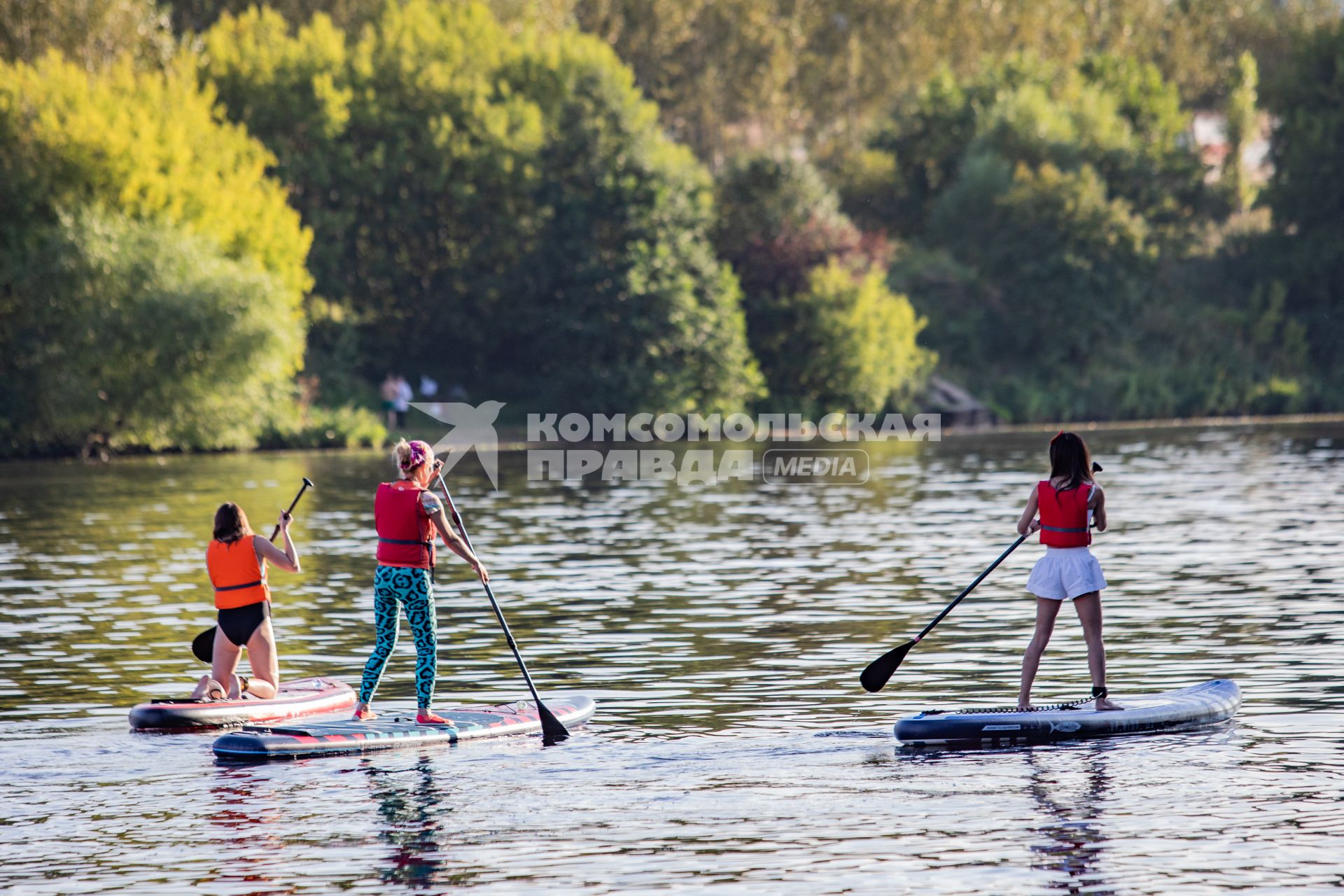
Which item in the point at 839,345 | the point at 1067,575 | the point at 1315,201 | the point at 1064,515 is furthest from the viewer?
the point at 1315,201

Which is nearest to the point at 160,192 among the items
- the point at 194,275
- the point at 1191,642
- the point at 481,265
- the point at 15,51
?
the point at 194,275

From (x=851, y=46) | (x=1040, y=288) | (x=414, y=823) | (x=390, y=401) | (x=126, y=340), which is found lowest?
(x=414, y=823)

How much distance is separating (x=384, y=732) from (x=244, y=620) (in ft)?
6.85

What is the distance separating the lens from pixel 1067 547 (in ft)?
50.3

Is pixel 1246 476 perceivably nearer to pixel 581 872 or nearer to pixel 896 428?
pixel 896 428

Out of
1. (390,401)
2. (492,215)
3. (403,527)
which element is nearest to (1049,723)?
(403,527)

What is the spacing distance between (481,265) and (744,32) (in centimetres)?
4016

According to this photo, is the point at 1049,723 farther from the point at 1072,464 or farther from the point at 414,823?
the point at 414,823

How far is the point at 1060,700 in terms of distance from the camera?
56.2 feet

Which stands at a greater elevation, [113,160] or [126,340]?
[113,160]

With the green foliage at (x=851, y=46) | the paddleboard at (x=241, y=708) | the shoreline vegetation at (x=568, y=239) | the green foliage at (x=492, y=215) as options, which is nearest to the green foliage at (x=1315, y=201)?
the shoreline vegetation at (x=568, y=239)

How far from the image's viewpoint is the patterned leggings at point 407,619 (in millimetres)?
15750

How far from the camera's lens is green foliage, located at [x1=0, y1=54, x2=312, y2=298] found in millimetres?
61219

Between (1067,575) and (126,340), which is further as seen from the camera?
(126,340)
